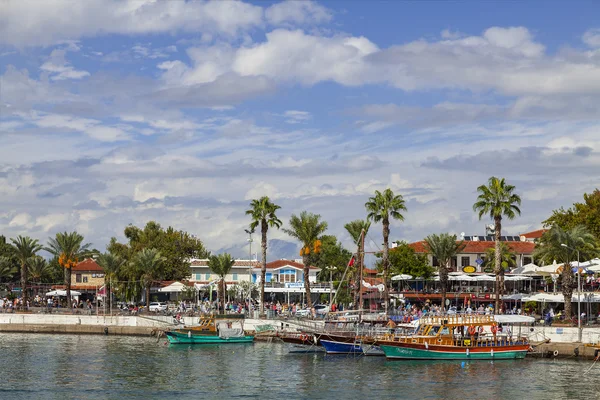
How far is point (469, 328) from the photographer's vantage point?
67000mm

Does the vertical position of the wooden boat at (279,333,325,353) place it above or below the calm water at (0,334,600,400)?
above

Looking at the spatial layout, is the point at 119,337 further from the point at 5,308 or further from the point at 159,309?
the point at 5,308

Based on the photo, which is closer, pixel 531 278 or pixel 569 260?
pixel 569 260

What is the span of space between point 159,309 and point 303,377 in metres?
43.5

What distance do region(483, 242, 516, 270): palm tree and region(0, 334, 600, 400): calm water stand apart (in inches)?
1635

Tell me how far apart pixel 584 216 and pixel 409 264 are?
872 inches

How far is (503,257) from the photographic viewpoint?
349ft

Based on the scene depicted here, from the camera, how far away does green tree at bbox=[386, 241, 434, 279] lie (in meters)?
106

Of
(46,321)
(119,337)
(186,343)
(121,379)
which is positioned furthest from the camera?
(46,321)

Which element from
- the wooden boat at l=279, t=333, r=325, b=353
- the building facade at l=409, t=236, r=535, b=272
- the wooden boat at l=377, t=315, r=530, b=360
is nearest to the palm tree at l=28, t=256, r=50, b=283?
the building facade at l=409, t=236, r=535, b=272

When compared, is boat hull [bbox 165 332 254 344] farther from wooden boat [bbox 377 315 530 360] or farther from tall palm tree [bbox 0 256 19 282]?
tall palm tree [bbox 0 256 19 282]

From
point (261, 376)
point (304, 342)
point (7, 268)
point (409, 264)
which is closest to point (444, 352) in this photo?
point (304, 342)

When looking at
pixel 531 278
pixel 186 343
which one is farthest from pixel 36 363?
pixel 531 278

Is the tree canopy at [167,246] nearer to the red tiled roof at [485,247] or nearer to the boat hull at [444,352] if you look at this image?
the red tiled roof at [485,247]
